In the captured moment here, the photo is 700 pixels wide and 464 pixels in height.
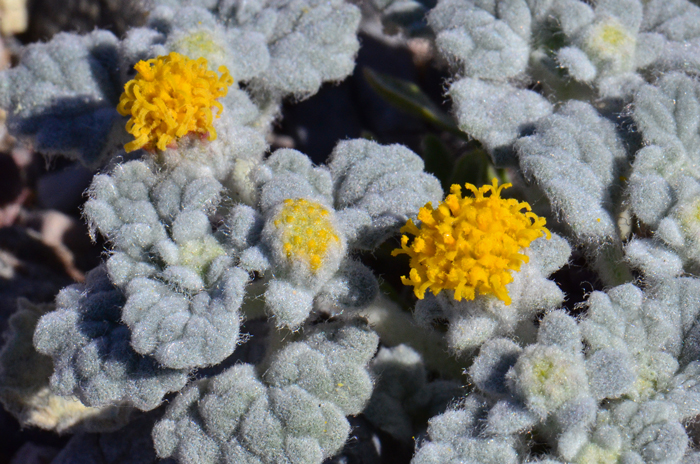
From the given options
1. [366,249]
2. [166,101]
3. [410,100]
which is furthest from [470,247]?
[410,100]

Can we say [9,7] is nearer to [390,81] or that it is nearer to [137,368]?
[390,81]

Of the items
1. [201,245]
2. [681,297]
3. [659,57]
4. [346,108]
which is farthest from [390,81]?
[681,297]

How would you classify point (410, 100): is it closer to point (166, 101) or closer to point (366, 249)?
point (366, 249)

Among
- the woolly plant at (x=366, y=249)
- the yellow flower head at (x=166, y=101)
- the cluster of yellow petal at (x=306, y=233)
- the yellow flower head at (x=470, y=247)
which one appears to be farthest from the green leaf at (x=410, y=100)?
the cluster of yellow petal at (x=306, y=233)

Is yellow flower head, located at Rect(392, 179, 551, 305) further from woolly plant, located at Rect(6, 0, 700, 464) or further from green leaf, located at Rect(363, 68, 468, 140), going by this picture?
green leaf, located at Rect(363, 68, 468, 140)

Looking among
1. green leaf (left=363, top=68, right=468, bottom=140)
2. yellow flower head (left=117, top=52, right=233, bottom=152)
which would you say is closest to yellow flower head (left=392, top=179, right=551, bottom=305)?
yellow flower head (left=117, top=52, right=233, bottom=152)
